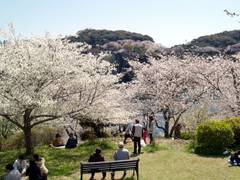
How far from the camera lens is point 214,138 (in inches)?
810

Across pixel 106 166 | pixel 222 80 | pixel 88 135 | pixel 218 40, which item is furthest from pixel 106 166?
pixel 218 40

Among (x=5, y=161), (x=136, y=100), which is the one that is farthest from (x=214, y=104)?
(x=5, y=161)

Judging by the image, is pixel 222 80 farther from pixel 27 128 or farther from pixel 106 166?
pixel 106 166

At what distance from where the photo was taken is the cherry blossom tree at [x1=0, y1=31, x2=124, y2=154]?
1920 cm

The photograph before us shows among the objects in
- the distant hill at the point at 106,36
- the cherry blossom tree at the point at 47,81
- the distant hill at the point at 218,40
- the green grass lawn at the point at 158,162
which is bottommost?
the green grass lawn at the point at 158,162

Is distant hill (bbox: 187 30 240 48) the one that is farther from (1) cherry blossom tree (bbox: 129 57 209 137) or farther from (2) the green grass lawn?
(2) the green grass lawn

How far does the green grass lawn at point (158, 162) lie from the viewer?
16312 millimetres

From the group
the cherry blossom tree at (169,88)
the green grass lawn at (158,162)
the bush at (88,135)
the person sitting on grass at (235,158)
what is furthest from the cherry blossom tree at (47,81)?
the cherry blossom tree at (169,88)

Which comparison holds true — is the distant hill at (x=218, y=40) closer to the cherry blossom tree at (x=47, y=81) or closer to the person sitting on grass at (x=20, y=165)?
the cherry blossom tree at (x=47, y=81)

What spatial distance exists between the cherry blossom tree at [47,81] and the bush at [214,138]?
5242 millimetres

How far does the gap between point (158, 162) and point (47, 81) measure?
625cm

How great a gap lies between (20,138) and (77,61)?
25.4ft

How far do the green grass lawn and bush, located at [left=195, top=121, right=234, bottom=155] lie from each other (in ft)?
3.08

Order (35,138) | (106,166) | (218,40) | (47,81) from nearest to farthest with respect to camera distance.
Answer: (106,166) → (47,81) → (35,138) → (218,40)
